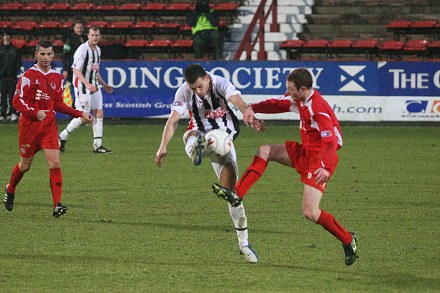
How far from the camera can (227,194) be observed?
8.07 meters

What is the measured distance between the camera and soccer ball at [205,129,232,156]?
27.6ft

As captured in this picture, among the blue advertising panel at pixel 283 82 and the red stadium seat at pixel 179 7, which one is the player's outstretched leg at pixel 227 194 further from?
the red stadium seat at pixel 179 7

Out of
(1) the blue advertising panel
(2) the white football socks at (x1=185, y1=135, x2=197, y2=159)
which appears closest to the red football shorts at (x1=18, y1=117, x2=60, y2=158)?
(2) the white football socks at (x1=185, y1=135, x2=197, y2=159)

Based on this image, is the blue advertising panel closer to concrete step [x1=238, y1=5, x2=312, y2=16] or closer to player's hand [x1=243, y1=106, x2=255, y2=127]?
concrete step [x1=238, y1=5, x2=312, y2=16]

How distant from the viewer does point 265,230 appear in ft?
33.8

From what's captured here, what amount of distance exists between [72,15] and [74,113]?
18062mm

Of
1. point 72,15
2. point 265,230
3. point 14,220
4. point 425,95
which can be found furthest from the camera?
point 72,15

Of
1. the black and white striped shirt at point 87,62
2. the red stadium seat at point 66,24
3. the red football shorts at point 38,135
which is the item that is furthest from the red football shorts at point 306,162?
the red stadium seat at point 66,24

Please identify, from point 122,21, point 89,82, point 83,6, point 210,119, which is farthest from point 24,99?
point 83,6

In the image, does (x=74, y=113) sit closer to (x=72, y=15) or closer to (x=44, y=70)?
(x=44, y=70)

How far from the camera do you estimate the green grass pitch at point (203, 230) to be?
790cm

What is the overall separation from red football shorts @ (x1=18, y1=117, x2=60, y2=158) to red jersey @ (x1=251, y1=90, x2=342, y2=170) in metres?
3.42

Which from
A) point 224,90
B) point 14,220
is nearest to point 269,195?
point 14,220

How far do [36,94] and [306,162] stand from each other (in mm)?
4012
